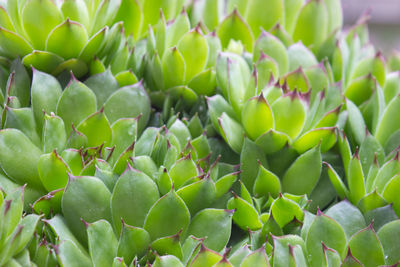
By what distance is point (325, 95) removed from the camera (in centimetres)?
106

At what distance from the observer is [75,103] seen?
944 millimetres

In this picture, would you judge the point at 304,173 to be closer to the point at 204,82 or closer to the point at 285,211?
the point at 285,211

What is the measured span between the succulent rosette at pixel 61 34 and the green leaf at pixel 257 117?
0.26 metres

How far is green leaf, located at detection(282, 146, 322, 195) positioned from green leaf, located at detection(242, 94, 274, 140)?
79mm

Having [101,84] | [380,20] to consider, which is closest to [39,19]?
[101,84]

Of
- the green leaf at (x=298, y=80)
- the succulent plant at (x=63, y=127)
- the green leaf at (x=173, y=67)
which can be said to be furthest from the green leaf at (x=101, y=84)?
the green leaf at (x=298, y=80)

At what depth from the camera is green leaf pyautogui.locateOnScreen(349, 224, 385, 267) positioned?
832mm

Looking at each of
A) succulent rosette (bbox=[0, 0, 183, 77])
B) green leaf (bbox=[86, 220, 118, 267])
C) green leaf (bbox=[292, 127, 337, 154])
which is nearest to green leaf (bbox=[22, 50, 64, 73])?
succulent rosette (bbox=[0, 0, 183, 77])

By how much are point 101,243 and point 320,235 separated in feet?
1.05

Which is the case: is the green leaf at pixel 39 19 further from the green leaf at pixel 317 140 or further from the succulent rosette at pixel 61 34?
the green leaf at pixel 317 140

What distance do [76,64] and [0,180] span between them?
0.81 ft

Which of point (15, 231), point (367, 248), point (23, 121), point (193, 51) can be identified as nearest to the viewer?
point (15, 231)

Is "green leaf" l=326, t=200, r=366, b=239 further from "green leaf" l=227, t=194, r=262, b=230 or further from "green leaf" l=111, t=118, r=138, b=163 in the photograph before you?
"green leaf" l=111, t=118, r=138, b=163

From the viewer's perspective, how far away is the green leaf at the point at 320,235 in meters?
0.84
